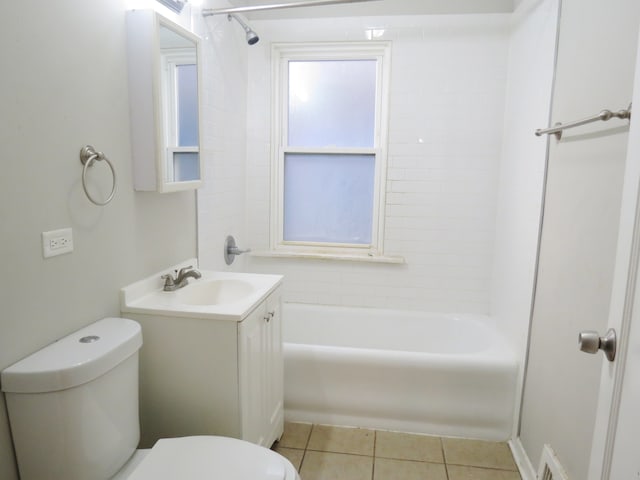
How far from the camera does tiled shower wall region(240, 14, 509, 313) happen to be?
287 cm

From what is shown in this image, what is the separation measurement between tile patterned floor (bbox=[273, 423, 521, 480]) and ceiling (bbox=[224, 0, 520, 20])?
2469 mm

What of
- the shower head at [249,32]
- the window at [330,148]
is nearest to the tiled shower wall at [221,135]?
the shower head at [249,32]

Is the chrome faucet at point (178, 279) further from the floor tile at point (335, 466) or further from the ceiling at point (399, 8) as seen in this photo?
the ceiling at point (399, 8)

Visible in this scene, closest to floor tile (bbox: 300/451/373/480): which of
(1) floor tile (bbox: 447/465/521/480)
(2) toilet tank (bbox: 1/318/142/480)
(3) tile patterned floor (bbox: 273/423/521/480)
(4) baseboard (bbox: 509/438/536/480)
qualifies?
(3) tile patterned floor (bbox: 273/423/521/480)

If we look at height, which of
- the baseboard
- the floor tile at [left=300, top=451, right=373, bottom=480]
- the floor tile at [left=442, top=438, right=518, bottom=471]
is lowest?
the floor tile at [left=300, top=451, right=373, bottom=480]

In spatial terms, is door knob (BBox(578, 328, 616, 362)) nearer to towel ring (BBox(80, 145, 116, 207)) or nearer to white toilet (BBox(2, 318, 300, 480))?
white toilet (BBox(2, 318, 300, 480))

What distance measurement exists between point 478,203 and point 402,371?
127 cm

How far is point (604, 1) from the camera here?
1552 mm

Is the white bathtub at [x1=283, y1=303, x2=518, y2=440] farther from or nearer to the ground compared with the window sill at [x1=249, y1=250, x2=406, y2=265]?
nearer to the ground

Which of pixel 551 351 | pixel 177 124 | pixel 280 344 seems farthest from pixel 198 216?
pixel 551 351

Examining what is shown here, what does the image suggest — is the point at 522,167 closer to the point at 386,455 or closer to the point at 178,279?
the point at 386,455

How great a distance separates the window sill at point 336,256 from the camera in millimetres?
3091

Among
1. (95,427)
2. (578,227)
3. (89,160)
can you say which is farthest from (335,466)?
(89,160)

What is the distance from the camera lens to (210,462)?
1354 mm
